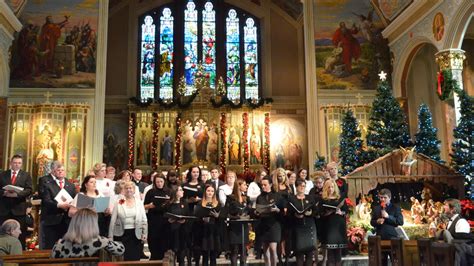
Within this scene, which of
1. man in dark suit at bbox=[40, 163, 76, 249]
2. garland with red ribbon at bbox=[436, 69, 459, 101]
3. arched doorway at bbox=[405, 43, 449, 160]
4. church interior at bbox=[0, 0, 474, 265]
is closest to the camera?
man in dark suit at bbox=[40, 163, 76, 249]

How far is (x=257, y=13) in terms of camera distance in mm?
23406

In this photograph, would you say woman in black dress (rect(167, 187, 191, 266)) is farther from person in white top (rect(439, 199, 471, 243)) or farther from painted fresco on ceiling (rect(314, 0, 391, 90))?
painted fresco on ceiling (rect(314, 0, 391, 90))

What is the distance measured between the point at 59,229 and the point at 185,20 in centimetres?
1731

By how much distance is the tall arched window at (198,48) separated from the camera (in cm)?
2228

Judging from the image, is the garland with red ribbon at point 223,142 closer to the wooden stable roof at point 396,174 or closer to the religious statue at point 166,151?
the religious statue at point 166,151

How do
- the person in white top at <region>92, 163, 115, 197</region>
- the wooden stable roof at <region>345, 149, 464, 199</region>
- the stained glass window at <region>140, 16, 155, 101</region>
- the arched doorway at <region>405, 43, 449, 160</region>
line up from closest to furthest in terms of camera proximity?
the person in white top at <region>92, 163, 115, 197</region>, the wooden stable roof at <region>345, 149, 464, 199</region>, the arched doorway at <region>405, 43, 449, 160</region>, the stained glass window at <region>140, 16, 155, 101</region>

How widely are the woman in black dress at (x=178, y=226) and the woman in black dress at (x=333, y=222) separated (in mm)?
2083

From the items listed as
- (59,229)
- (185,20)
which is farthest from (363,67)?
(59,229)

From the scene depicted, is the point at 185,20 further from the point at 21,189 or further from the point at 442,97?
the point at 21,189

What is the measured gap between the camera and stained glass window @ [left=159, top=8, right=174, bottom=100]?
22203 mm

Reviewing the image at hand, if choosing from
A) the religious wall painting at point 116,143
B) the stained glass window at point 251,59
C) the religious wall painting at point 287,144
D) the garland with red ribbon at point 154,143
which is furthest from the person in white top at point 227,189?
the stained glass window at point 251,59

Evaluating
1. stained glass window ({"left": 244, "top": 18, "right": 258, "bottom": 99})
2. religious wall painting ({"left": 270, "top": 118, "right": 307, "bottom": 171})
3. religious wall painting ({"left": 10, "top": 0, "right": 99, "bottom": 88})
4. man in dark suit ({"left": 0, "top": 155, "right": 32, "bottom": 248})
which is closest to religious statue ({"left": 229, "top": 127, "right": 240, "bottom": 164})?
religious wall painting ({"left": 270, "top": 118, "right": 307, "bottom": 171})

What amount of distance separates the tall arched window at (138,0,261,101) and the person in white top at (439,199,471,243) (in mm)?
15516

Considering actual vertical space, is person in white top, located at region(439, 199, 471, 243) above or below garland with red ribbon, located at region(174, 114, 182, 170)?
below
